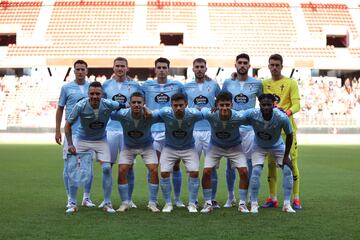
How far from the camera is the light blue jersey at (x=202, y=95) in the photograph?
7719 mm

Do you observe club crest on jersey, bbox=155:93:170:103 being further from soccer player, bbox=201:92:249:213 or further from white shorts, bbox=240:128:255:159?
white shorts, bbox=240:128:255:159

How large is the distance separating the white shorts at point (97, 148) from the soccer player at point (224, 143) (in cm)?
115

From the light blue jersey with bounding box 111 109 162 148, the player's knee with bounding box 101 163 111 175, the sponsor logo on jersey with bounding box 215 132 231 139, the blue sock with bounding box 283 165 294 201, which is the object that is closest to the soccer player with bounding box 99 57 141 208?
the player's knee with bounding box 101 163 111 175

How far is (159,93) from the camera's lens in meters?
7.73

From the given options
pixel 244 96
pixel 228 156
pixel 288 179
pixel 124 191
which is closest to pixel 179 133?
pixel 228 156

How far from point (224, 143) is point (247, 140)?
0.47m

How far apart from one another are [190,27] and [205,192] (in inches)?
1268

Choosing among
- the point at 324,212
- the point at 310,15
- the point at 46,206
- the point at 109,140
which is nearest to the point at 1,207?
the point at 46,206

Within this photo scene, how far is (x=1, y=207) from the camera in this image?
23.6 ft

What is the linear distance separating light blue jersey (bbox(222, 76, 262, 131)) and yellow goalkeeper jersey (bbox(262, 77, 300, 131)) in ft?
0.50

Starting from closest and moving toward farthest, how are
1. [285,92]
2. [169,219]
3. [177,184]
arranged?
[169,219] < [285,92] < [177,184]

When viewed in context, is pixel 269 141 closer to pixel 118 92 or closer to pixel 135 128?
pixel 135 128

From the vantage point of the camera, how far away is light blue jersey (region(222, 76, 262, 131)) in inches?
297

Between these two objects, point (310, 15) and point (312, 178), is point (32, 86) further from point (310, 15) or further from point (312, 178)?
point (312, 178)
